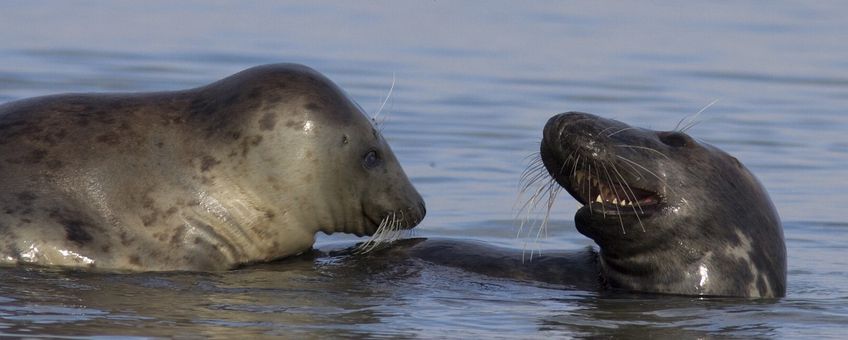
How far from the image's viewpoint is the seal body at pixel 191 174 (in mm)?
8727

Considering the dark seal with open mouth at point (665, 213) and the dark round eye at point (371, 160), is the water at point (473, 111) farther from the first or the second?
the dark round eye at point (371, 160)

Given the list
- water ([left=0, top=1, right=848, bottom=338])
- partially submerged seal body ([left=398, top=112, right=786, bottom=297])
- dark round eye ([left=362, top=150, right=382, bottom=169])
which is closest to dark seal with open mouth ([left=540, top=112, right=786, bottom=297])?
partially submerged seal body ([left=398, top=112, right=786, bottom=297])

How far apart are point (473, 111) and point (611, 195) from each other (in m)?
6.74

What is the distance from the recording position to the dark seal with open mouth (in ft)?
28.3

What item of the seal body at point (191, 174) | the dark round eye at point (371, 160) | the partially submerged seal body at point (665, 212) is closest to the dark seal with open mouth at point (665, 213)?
the partially submerged seal body at point (665, 212)

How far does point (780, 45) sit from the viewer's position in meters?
20.2

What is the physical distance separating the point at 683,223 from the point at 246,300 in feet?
6.29

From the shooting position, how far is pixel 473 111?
15.5 meters

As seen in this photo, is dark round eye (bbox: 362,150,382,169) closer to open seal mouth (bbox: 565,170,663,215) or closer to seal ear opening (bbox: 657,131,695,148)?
open seal mouth (bbox: 565,170,663,215)

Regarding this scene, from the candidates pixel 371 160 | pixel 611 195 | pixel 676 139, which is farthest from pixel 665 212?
pixel 371 160

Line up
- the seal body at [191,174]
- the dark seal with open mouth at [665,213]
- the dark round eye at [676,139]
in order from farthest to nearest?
the dark round eye at [676,139] → the seal body at [191,174] → the dark seal with open mouth at [665,213]

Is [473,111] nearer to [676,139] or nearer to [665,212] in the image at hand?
[676,139]

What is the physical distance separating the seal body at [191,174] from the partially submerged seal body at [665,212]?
105 cm

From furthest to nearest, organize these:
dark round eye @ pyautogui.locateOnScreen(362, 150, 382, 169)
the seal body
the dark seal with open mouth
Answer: dark round eye @ pyautogui.locateOnScreen(362, 150, 382, 169) < the seal body < the dark seal with open mouth
